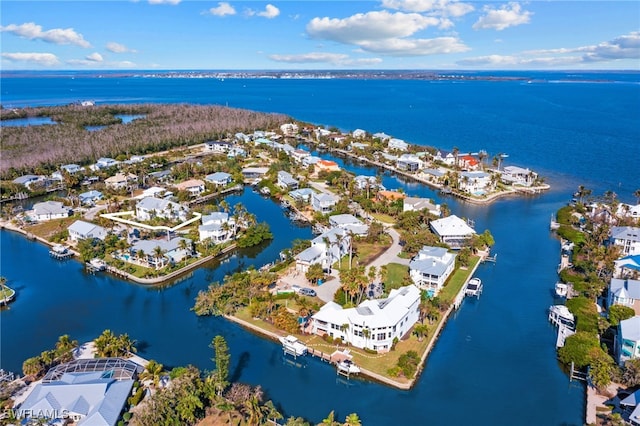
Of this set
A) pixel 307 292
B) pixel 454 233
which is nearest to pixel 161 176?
pixel 307 292

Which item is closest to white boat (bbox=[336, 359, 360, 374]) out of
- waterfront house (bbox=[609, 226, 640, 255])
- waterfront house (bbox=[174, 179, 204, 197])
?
waterfront house (bbox=[609, 226, 640, 255])

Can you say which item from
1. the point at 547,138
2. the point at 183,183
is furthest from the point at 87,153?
the point at 547,138

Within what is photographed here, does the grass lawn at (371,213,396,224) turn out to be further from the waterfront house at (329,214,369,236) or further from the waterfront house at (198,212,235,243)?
the waterfront house at (198,212,235,243)

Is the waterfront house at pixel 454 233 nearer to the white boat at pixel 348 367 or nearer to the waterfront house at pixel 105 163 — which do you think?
the white boat at pixel 348 367

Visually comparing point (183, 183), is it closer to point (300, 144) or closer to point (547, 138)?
point (300, 144)

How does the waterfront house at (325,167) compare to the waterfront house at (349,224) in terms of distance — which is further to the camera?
the waterfront house at (325,167)

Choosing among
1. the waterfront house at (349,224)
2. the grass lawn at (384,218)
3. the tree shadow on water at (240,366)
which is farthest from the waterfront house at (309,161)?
the tree shadow on water at (240,366)

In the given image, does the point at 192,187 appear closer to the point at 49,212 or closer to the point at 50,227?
the point at 49,212
